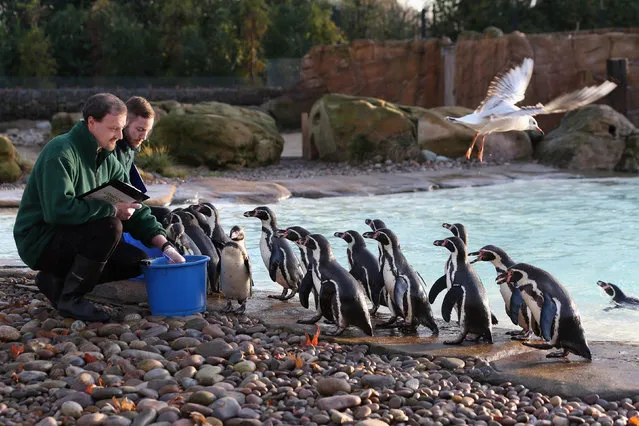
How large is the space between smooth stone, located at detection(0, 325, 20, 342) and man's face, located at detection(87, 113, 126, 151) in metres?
0.99

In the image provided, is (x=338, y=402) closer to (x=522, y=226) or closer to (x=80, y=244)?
(x=80, y=244)

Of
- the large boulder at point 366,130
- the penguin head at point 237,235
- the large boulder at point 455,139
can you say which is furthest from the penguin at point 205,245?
the large boulder at point 455,139

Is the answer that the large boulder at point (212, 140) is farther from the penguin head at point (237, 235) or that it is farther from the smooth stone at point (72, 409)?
the smooth stone at point (72, 409)

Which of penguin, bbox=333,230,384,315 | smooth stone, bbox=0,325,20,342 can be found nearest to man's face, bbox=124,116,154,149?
smooth stone, bbox=0,325,20,342

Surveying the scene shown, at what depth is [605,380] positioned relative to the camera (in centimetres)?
370

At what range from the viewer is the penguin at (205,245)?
17.4 ft

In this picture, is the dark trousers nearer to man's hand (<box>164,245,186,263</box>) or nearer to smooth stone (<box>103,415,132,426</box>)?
man's hand (<box>164,245,186,263</box>)

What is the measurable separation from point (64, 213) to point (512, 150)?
13.0 metres

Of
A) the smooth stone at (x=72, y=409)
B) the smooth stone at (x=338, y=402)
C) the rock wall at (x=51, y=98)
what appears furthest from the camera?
the rock wall at (x=51, y=98)

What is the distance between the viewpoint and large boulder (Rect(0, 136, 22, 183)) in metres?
11.8

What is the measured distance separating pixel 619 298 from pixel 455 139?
9742 millimetres

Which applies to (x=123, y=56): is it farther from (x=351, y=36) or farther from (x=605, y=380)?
(x=605, y=380)

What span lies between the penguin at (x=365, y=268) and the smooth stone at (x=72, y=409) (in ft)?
7.31

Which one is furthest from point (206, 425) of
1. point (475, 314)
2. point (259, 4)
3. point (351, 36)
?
point (351, 36)
